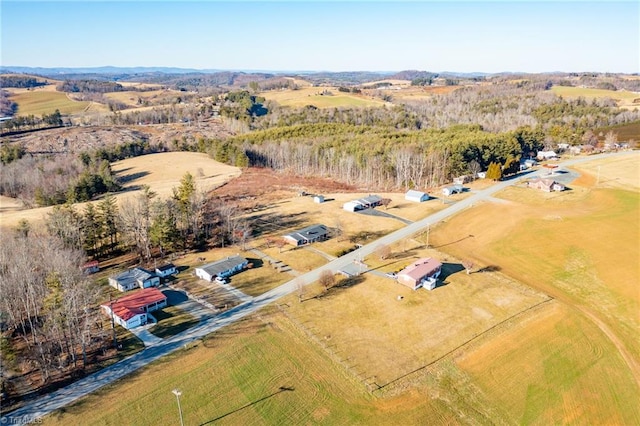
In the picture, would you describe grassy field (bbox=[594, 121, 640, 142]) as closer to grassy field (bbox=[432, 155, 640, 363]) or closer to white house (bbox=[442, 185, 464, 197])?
grassy field (bbox=[432, 155, 640, 363])

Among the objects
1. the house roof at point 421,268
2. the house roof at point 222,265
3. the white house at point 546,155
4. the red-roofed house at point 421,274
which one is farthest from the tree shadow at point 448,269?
the white house at point 546,155

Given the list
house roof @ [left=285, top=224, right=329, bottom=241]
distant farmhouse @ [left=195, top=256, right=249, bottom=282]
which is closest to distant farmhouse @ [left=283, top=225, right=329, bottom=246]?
house roof @ [left=285, top=224, right=329, bottom=241]

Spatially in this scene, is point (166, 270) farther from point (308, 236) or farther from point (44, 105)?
point (44, 105)

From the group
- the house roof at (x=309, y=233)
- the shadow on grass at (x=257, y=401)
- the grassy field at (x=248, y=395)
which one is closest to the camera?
the shadow on grass at (x=257, y=401)

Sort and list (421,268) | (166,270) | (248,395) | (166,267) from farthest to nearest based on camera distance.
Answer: (166,267)
(166,270)
(421,268)
(248,395)

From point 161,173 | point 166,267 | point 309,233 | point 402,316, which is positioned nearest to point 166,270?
point 166,267

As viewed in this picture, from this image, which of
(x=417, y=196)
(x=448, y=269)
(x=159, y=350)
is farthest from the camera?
(x=417, y=196)

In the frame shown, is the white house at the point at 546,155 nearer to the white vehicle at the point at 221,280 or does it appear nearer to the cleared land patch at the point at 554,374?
the cleared land patch at the point at 554,374
